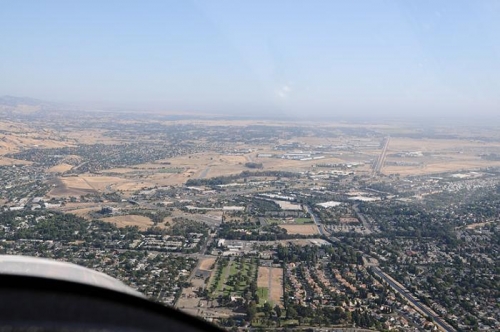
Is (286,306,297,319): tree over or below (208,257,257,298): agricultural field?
over

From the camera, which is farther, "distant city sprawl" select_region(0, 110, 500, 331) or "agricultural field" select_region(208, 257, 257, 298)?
"agricultural field" select_region(208, 257, 257, 298)

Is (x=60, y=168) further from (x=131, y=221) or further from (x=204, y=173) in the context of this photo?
(x=131, y=221)

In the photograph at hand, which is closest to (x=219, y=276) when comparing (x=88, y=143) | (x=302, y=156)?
(x=302, y=156)

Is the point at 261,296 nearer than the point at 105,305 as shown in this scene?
No

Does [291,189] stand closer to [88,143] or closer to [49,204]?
[49,204]

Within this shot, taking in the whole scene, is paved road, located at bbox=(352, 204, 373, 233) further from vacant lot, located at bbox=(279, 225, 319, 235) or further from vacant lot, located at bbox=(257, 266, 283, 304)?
vacant lot, located at bbox=(257, 266, 283, 304)

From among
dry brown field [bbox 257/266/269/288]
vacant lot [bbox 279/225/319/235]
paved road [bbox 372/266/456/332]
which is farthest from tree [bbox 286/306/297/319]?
vacant lot [bbox 279/225/319/235]
